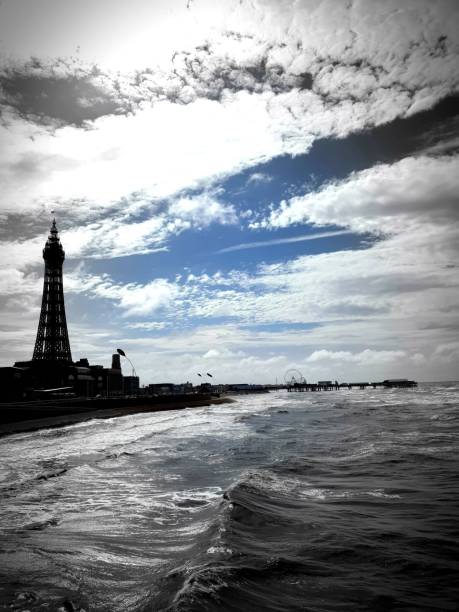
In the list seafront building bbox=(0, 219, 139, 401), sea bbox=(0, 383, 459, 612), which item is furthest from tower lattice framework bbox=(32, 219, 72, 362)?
sea bbox=(0, 383, 459, 612)

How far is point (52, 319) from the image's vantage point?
10412 centimetres

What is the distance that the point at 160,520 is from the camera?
8.90m

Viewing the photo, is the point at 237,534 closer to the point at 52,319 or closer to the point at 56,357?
the point at 56,357

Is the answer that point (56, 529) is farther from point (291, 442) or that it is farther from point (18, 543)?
point (291, 442)

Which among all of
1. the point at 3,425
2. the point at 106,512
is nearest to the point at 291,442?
the point at 106,512

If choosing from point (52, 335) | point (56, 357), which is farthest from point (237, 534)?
point (52, 335)

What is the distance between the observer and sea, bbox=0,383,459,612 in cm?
516

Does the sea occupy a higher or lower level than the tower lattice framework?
lower

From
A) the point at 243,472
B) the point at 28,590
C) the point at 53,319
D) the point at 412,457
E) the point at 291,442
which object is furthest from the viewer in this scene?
the point at 53,319

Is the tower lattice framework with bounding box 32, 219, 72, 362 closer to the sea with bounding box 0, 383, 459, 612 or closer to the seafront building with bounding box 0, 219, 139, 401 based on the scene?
the seafront building with bounding box 0, 219, 139, 401

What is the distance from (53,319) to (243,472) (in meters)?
101

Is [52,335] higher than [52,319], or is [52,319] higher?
[52,319]

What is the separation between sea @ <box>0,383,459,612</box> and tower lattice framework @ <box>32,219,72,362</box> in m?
91.1

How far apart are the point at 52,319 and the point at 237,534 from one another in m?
106
